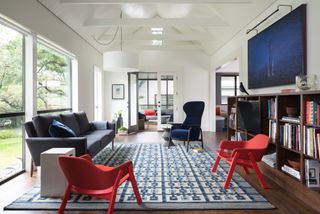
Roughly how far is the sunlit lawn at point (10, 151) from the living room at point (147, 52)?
10 centimetres

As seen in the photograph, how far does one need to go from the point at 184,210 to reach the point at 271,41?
302cm

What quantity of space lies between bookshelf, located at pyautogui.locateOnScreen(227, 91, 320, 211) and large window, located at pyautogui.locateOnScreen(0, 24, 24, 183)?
12.1 ft

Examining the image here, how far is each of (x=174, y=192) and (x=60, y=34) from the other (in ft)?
12.6

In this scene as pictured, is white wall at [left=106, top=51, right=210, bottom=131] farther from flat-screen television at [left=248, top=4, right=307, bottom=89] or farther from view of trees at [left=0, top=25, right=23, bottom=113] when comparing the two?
view of trees at [left=0, top=25, right=23, bottom=113]

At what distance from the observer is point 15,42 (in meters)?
3.48

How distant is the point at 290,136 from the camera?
110 inches

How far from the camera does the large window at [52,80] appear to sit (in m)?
4.26

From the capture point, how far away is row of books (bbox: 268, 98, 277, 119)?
319cm

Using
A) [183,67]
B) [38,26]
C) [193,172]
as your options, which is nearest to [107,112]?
[183,67]

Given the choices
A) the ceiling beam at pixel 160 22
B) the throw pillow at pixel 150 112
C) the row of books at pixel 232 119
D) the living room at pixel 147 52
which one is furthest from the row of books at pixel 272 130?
the throw pillow at pixel 150 112

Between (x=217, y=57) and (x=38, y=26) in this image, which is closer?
(x=38, y=26)

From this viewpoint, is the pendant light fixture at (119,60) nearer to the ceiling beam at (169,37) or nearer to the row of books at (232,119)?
the row of books at (232,119)

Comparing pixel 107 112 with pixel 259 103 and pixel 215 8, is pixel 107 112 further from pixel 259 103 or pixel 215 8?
pixel 259 103

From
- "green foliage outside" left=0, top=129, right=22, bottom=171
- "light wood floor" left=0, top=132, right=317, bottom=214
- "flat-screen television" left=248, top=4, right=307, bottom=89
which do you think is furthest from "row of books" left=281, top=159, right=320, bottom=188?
"green foliage outside" left=0, top=129, right=22, bottom=171
